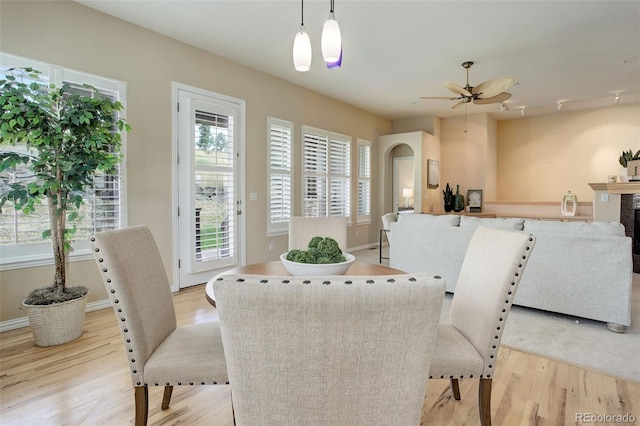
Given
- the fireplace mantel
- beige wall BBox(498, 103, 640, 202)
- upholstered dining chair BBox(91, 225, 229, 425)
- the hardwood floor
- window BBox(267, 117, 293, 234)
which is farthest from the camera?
beige wall BBox(498, 103, 640, 202)

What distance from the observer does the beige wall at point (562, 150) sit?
667 cm

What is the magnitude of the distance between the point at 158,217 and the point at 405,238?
2.77 metres

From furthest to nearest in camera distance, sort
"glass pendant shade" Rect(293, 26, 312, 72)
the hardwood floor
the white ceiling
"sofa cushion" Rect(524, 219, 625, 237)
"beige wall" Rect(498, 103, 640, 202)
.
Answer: "beige wall" Rect(498, 103, 640, 202), the white ceiling, "sofa cushion" Rect(524, 219, 625, 237), "glass pendant shade" Rect(293, 26, 312, 72), the hardwood floor

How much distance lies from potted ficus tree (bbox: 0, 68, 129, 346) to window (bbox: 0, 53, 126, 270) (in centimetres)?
16

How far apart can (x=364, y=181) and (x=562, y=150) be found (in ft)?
14.4

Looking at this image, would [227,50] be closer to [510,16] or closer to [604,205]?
[510,16]

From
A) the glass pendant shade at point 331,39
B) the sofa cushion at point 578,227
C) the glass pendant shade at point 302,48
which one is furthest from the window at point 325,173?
the glass pendant shade at point 331,39

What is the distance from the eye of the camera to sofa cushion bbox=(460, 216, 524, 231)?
3164mm

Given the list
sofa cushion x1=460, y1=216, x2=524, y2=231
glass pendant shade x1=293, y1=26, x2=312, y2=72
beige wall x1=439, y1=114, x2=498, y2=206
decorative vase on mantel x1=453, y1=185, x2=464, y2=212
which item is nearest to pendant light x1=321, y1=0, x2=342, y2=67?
glass pendant shade x1=293, y1=26, x2=312, y2=72

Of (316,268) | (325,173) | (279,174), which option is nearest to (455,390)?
(316,268)

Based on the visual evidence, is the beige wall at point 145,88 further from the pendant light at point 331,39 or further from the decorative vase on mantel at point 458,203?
the decorative vase on mantel at point 458,203

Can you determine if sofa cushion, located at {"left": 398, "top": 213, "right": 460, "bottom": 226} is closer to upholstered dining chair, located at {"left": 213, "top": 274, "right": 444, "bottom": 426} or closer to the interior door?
the interior door

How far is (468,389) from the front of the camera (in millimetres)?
1982

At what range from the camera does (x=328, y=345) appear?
0.67 meters
